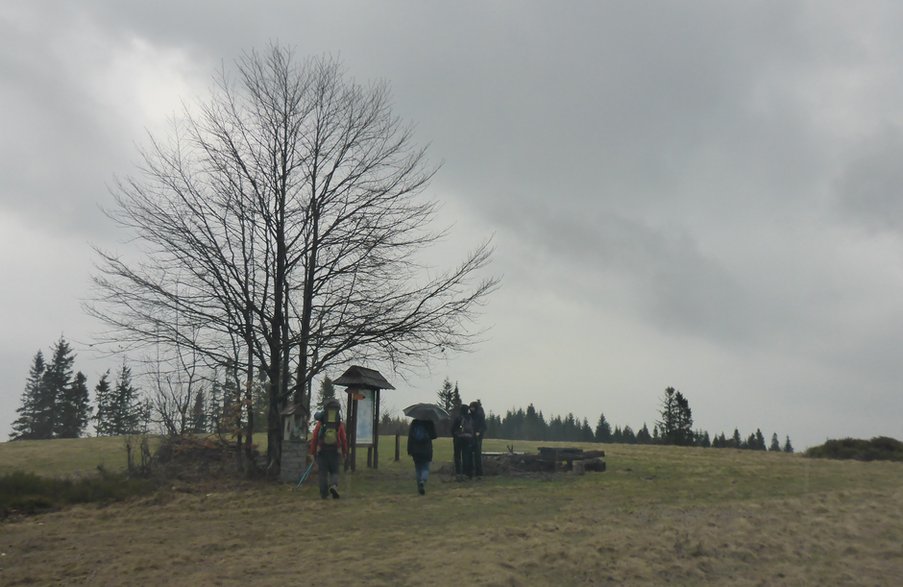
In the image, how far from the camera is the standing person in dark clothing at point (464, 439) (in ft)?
60.6

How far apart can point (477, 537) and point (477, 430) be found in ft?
27.3

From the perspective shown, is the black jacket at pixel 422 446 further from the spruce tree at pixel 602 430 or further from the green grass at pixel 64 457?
the spruce tree at pixel 602 430

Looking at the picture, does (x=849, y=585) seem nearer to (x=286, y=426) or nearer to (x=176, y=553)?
(x=176, y=553)

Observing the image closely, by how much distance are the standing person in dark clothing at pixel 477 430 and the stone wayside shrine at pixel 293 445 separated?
14.4ft

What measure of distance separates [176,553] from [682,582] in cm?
668

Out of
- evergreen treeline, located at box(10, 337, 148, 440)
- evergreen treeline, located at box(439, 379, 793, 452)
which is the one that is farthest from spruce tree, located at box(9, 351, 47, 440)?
evergreen treeline, located at box(439, 379, 793, 452)

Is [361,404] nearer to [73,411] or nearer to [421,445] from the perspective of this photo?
[421,445]

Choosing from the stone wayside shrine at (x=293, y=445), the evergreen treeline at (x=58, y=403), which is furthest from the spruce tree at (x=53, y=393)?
the stone wayside shrine at (x=293, y=445)

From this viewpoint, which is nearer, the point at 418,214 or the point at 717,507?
the point at 717,507

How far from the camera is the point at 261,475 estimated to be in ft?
58.2

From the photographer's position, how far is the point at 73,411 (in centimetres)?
7375

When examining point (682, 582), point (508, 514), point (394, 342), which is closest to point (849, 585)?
point (682, 582)

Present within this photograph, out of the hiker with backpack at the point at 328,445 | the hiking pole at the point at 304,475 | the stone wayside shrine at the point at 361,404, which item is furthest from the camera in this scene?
the stone wayside shrine at the point at 361,404

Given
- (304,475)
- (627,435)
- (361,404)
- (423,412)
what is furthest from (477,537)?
(627,435)
